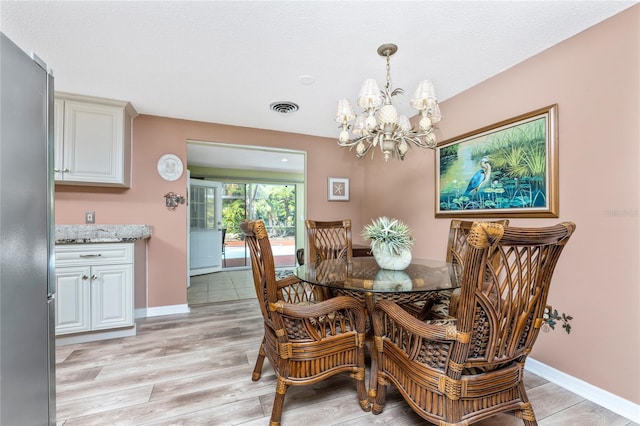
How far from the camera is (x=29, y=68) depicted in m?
0.88

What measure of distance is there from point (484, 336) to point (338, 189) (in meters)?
3.12

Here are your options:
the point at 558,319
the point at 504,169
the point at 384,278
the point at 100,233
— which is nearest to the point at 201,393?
the point at 384,278

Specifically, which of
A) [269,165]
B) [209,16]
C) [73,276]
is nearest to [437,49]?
[209,16]

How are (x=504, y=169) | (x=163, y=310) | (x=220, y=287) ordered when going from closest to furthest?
1. (x=504, y=169)
2. (x=163, y=310)
3. (x=220, y=287)

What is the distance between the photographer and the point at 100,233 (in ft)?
8.82

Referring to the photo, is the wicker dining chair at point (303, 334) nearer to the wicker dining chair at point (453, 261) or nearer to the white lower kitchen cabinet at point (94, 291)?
the wicker dining chair at point (453, 261)

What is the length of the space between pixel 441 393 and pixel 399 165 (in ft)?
8.97

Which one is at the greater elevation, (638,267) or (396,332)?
(638,267)

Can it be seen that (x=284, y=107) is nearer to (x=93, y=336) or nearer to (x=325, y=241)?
(x=325, y=241)

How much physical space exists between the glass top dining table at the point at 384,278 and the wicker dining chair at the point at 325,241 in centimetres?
52

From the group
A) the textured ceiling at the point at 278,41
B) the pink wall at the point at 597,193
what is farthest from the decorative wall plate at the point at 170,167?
the pink wall at the point at 597,193

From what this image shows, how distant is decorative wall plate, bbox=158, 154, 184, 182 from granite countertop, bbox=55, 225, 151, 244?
0.66 m

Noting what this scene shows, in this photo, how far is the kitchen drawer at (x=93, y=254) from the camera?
2389 millimetres

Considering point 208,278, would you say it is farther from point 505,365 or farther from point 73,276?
point 505,365
